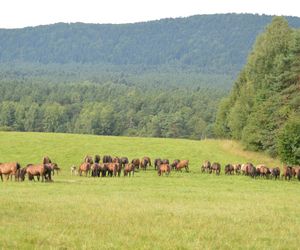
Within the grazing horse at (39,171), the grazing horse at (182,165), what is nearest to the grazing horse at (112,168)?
the grazing horse at (39,171)

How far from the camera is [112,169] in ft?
146

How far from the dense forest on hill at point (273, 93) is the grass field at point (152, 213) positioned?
50.8 feet

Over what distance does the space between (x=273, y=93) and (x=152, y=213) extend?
139 ft

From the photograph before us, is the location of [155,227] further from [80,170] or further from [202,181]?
[80,170]

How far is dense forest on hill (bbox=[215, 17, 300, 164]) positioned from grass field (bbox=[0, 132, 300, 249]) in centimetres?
1547

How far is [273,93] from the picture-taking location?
204 feet

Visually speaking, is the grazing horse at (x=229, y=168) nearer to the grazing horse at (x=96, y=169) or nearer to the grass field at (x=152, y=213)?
the grass field at (x=152, y=213)

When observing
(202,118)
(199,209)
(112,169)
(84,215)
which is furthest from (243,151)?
(202,118)

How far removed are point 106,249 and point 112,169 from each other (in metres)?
29.2

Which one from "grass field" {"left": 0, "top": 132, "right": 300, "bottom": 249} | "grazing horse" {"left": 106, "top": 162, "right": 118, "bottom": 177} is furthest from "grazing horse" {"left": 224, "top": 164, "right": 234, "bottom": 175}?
"grazing horse" {"left": 106, "top": 162, "right": 118, "bottom": 177}

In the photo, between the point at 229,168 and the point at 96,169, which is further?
the point at 229,168

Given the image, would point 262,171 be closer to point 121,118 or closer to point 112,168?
point 112,168

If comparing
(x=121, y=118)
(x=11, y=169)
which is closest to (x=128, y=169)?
(x=11, y=169)

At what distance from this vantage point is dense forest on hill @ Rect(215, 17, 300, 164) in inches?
2327
